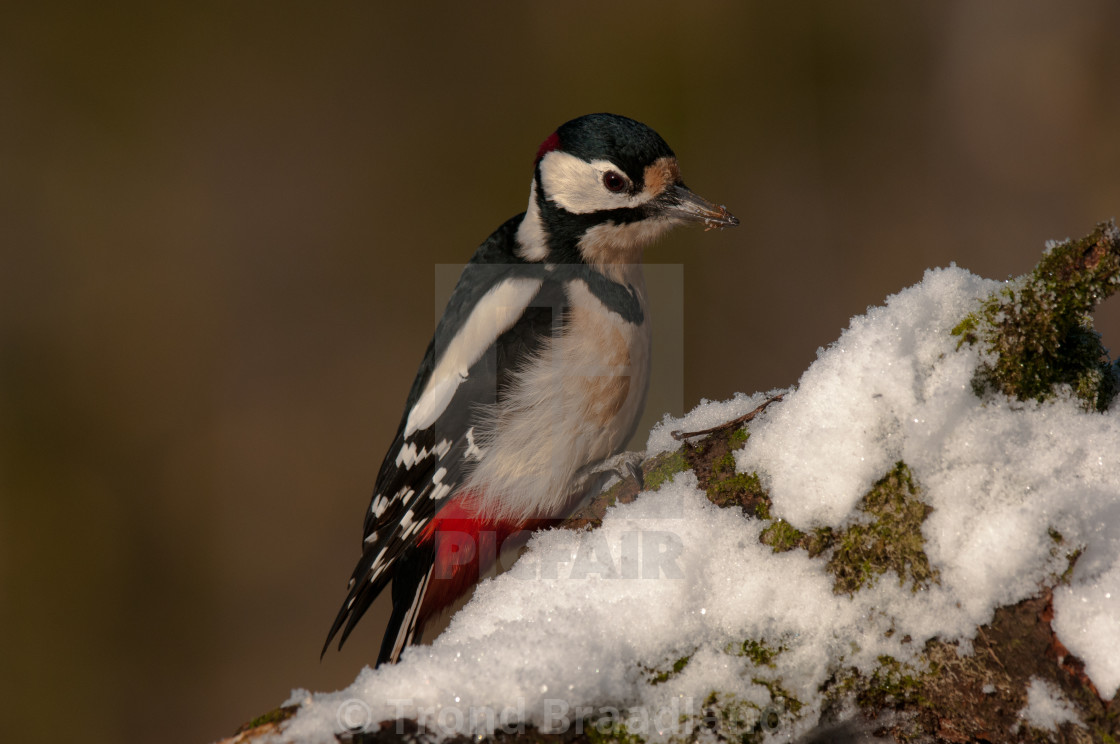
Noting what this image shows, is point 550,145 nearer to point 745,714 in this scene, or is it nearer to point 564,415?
point 564,415

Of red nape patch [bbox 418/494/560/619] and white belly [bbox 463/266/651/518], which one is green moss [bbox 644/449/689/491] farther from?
red nape patch [bbox 418/494/560/619]

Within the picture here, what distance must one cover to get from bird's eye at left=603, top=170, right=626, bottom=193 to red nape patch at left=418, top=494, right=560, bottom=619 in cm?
84

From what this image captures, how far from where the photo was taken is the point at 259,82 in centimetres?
391

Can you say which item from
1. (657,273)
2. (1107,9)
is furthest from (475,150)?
(1107,9)

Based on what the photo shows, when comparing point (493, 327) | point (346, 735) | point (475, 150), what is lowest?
point (346, 735)

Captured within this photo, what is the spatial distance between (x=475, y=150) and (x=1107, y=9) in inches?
112

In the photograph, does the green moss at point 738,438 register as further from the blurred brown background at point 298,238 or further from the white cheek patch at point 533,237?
the blurred brown background at point 298,238

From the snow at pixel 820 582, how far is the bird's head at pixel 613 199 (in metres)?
0.99

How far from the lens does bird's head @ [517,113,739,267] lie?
190 cm

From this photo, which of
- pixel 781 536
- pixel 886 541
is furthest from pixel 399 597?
pixel 886 541

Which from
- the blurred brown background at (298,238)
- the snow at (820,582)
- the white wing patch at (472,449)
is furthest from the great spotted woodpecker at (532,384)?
the blurred brown background at (298,238)

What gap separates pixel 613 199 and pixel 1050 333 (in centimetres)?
119

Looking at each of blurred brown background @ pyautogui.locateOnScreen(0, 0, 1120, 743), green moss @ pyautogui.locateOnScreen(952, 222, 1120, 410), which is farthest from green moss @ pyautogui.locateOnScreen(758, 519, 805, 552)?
blurred brown background @ pyautogui.locateOnScreen(0, 0, 1120, 743)

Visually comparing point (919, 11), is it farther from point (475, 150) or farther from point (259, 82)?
point (259, 82)
